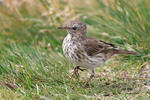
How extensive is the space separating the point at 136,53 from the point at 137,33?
0.79m

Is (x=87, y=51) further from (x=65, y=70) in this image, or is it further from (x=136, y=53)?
(x=136, y=53)

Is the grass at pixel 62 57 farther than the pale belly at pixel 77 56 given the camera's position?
No

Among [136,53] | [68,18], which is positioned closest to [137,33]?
[136,53]

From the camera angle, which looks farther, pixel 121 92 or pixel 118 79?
pixel 118 79

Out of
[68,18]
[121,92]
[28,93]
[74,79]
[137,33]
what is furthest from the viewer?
[68,18]

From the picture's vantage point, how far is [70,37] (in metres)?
4.85

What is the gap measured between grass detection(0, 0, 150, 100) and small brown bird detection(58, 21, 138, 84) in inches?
8.8

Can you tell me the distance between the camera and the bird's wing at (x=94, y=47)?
15.9 ft

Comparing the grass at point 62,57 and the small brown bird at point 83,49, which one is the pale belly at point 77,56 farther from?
the grass at point 62,57

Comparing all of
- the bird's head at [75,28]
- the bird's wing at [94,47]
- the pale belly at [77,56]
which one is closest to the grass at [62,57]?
the pale belly at [77,56]

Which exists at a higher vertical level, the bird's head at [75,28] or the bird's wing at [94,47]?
the bird's head at [75,28]

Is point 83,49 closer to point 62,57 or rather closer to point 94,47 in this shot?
point 94,47

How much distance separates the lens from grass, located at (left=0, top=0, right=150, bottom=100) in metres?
4.10

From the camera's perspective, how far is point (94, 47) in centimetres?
497
